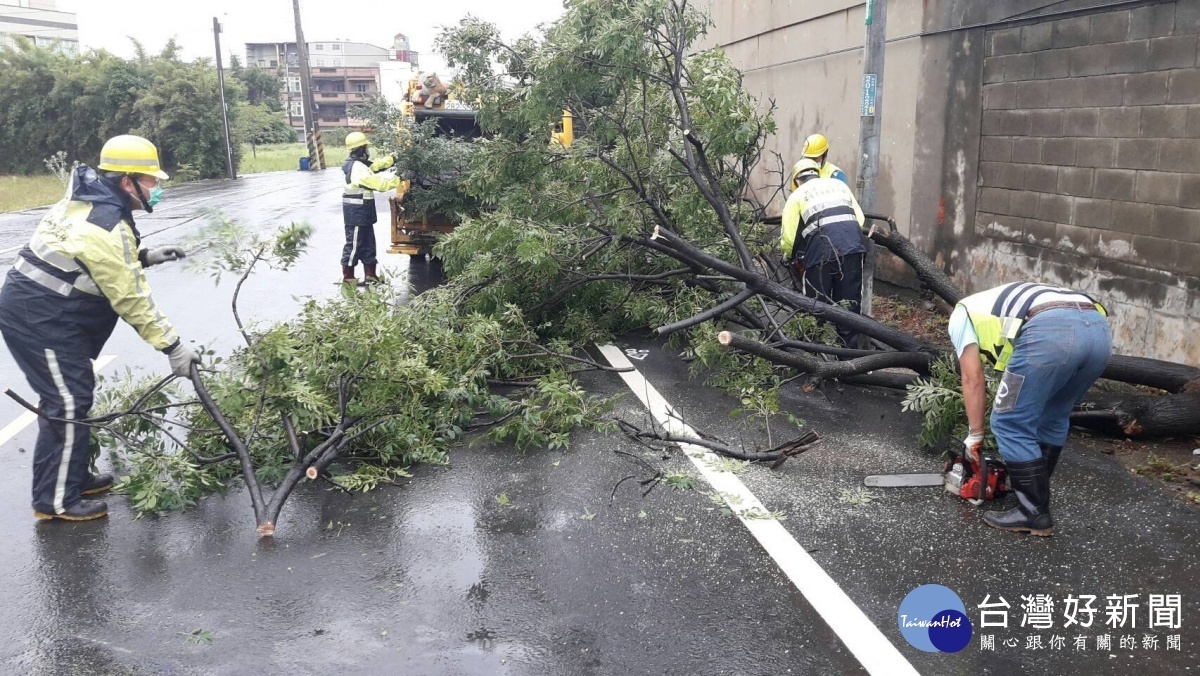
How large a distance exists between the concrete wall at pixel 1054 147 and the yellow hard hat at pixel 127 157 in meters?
6.14

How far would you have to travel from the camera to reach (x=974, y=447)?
4320 millimetres

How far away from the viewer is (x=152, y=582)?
12.6 feet

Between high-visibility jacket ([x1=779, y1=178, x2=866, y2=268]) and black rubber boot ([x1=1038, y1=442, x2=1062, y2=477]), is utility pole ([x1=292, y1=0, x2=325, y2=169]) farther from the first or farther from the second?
black rubber boot ([x1=1038, y1=442, x2=1062, y2=477])

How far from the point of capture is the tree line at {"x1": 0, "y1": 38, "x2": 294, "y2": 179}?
111 ft

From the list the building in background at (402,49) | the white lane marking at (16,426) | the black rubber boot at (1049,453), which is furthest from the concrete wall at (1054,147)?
the building in background at (402,49)

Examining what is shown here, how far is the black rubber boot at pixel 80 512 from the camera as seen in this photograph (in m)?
4.47

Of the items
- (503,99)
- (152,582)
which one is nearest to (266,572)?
(152,582)

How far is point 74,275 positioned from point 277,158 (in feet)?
151

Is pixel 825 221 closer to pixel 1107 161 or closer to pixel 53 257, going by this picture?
pixel 1107 161

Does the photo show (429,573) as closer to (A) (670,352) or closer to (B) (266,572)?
(B) (266,572)

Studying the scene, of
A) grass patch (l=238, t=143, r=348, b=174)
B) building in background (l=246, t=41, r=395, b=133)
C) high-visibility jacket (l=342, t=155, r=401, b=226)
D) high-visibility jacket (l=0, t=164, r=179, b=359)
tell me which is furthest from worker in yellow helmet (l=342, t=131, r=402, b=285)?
building in background (l=246, t=41, r=395, b=133)

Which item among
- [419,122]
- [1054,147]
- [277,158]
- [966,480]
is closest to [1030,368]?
[966,480]

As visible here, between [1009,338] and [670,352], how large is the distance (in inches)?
149

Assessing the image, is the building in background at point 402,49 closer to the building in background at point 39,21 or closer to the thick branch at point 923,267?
the building in background at point 39,21
